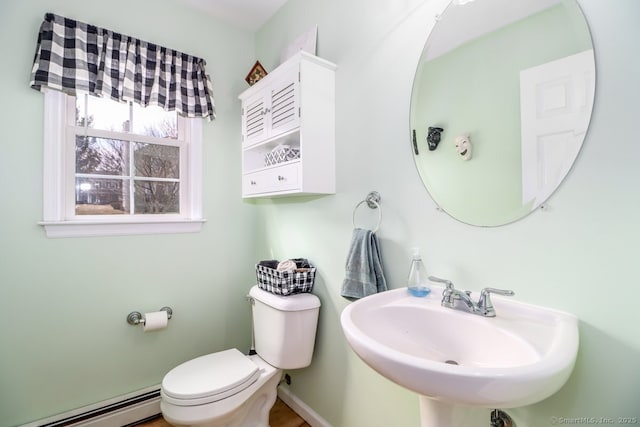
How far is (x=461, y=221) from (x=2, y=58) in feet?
7.20

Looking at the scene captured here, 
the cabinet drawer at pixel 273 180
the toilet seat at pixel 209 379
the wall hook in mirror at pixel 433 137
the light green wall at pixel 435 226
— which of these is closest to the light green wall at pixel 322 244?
the light green wall at pixel 435 226

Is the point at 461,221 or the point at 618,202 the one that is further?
the point at 461,221

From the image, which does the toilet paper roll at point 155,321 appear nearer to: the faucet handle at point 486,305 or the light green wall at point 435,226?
the light green wall at point 435,226

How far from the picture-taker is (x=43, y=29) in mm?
1475

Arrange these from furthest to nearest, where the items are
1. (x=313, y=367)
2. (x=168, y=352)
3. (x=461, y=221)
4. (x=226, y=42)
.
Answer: (x=226, y=42) → (x=168, y=352) → (x=313, y=367) → (x=461, y=221)

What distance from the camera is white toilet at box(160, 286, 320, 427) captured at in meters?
1.31

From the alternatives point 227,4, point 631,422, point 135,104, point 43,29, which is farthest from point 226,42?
point 631,422

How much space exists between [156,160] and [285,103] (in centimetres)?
97

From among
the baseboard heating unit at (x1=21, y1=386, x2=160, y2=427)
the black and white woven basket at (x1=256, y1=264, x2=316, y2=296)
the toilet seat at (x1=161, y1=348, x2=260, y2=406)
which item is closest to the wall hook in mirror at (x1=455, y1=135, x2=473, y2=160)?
the black and white woven basket at (x1=256, y1=264, x2=316, y2=296)

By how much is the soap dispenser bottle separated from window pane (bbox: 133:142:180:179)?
63.5 inches

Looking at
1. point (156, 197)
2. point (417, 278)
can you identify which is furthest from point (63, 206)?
point (417, 278)

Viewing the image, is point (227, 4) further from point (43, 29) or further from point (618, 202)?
point (618, 202)

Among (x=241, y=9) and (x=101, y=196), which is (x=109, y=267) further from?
(x=241, y=9)

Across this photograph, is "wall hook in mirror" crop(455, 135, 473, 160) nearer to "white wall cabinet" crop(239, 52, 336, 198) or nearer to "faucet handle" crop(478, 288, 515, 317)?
Answer: "faucet handle" crop(478, 288, 515, 317)
